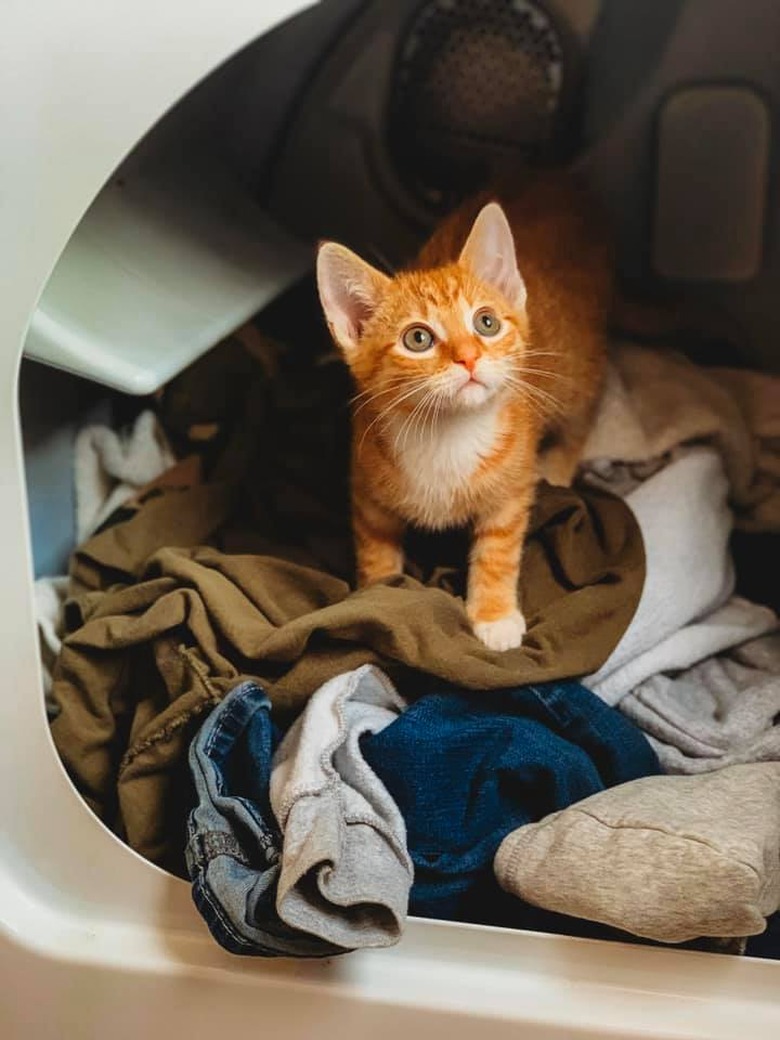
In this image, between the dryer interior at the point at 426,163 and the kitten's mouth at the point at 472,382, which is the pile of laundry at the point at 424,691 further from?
the kitten's mouth at the point at 472,382

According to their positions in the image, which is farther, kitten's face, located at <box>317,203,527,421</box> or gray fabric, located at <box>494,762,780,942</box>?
kitten's face, located at <box>317,203,527,421</box>

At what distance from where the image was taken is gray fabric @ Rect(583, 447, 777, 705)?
99cm

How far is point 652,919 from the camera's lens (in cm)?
74

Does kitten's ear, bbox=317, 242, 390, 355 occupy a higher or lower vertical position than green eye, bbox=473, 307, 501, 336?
higher

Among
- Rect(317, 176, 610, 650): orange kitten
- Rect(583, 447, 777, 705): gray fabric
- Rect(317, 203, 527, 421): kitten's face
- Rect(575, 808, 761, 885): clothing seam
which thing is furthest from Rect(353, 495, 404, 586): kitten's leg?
Rect(575, 808, 761, 885): clothing seam

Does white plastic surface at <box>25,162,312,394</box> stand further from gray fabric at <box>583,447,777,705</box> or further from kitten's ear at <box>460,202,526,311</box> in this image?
gray fabric at <box>583,447,777,705</box>

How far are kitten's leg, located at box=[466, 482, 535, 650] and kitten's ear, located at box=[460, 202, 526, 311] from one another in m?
0.18

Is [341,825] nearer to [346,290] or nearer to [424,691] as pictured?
[424,691]

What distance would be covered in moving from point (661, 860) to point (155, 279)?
66 centimetres

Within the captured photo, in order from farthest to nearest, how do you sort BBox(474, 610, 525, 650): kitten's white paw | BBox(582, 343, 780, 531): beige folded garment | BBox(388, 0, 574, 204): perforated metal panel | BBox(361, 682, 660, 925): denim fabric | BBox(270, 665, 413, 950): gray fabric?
BBox(388, 0, 574, 204): perforated metal panel → BBox(582, 343, 780, 531): beige folded garment → BBox(474, 610, 525, 650): kitten's white paw → BBox(361, 682, 660, 925): denim fabric → BBox(270, 665, 413, 950): gray fabric

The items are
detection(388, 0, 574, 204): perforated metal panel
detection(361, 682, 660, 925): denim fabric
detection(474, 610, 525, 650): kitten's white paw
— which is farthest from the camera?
detection(388, 0, 574, 204): perforated metal panel

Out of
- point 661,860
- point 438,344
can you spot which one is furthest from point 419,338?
point 661,860

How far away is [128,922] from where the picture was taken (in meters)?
0.87

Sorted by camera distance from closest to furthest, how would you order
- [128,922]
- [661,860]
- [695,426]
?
[661,860], [128,922], [695,426]
